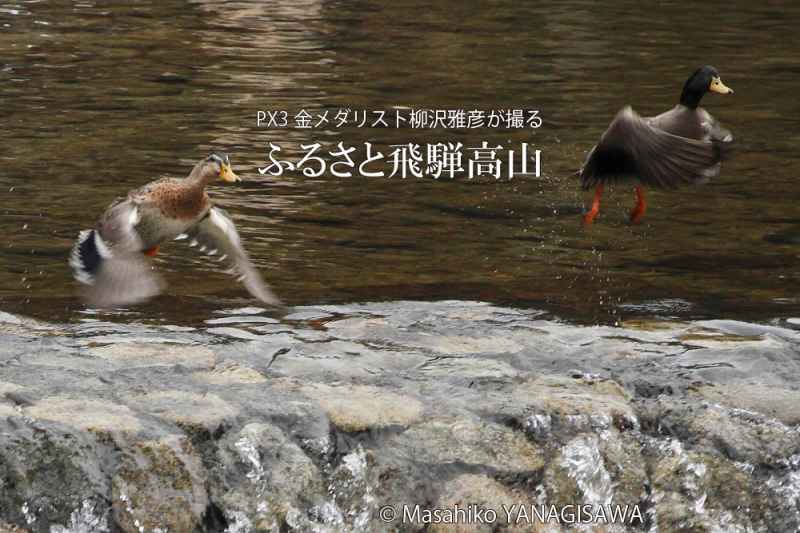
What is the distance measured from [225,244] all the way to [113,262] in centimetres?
75

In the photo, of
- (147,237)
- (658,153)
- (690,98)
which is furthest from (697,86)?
(147,237)

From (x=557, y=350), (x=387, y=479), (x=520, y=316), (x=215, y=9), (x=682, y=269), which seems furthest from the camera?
(x=215, y=9)

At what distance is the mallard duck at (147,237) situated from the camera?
7211 mm

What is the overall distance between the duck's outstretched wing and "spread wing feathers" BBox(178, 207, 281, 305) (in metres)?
0.41

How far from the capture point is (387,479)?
573 centimetres

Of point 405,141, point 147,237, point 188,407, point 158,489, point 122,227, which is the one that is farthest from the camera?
point 405,141

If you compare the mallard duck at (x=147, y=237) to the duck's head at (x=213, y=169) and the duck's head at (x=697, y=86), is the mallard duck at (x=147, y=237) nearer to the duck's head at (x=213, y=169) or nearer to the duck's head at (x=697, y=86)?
the duck's head at (x=213, y=169)

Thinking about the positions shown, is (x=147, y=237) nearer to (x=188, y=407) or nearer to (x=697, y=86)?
(x=188, y=407)

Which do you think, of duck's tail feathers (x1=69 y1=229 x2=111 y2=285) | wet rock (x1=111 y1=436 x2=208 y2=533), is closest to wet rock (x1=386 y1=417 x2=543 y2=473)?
wet rock (x1=111 y1=436 x2=208 y2=533)

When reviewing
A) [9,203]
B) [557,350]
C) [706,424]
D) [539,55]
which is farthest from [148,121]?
[706,424]

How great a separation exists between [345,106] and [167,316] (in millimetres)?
6766

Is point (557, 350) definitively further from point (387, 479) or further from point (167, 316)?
point (167, 316)

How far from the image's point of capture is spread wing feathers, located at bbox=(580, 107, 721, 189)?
8031 millimetres

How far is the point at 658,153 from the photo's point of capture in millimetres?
8109
